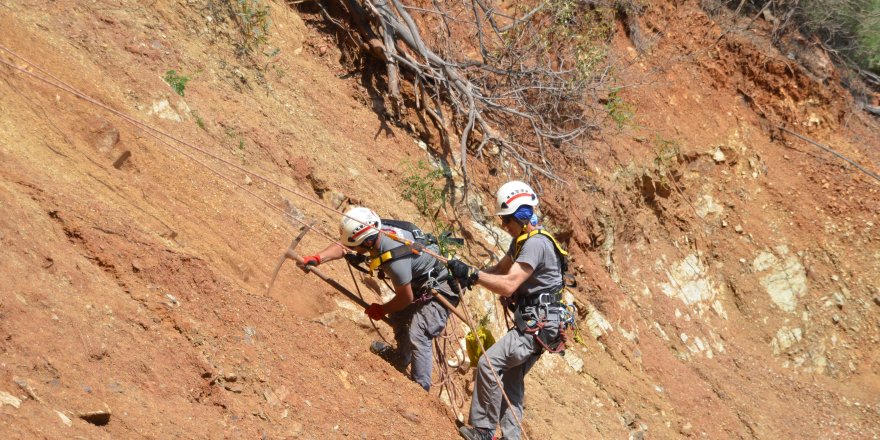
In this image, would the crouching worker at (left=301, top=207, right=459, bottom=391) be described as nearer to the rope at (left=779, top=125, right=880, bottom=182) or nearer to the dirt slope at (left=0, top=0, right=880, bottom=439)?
the dirt slope at (left=0, top=0, right=880, bottom=439)

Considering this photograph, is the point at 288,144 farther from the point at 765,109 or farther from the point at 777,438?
the point at 765,109

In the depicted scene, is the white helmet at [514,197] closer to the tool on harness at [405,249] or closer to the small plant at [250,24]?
the tool on harness at [405,249]

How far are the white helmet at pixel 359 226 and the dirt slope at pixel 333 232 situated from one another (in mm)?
675

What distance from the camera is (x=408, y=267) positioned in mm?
5676

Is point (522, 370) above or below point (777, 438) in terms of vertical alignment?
above

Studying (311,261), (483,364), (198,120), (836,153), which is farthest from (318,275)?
(836,153)

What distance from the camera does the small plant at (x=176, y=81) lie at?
702cm

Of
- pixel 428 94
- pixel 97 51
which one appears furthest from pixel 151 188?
pixel 428 94

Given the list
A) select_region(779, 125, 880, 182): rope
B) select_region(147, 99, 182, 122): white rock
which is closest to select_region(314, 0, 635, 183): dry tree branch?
select_region(147, 99, 182, 122): white rock

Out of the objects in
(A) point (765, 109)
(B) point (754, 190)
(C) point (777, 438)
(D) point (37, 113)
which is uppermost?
(D) point (37, 113)

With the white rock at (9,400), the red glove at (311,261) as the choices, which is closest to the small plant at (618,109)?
the red glove at (311,261)

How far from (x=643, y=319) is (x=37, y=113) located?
7.67 meters

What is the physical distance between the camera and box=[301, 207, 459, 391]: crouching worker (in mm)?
5652

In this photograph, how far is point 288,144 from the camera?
302 inches
